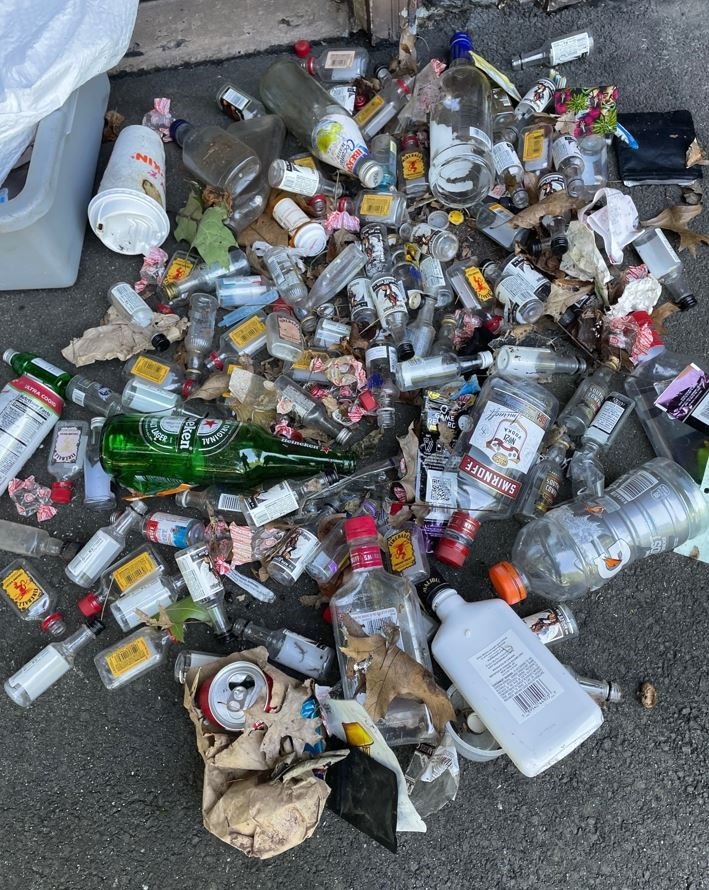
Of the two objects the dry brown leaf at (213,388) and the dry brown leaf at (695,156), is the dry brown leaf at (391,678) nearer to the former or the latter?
the dry brown leaf at (213,388)

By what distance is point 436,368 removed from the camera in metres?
2.31

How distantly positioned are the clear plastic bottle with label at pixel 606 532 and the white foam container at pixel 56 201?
191 cm

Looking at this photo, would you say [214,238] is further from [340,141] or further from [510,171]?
[510,171]

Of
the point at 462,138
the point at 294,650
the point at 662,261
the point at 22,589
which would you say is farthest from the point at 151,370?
the point at 662,261

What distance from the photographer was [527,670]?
6.18 feet

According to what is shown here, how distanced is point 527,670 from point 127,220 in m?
2.12

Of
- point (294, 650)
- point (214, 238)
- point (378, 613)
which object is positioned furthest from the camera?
point (214, 238)

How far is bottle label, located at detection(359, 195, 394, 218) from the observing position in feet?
8.18

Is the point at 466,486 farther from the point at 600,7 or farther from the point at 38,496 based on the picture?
the point at 600,7

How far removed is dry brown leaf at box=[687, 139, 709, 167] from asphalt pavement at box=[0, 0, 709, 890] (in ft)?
3.99

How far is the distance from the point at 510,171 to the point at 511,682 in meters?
1.90

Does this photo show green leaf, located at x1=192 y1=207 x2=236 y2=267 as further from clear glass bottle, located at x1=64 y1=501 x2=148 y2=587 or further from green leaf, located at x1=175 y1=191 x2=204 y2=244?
clear glass bottle, located at x1=64 y1=501 x2=148 y2=587

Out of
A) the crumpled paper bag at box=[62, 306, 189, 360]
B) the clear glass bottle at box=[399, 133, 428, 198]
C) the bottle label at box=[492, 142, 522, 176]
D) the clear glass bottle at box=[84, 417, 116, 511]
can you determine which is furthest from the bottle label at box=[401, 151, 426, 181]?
the clear glass bottle at box=[84, 417, 116, 511]

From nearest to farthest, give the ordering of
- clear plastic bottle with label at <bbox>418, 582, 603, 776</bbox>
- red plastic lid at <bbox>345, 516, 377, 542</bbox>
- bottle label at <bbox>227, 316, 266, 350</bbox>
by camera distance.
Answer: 1. clear plastic bottle with label at <bbox>418, 582, 603, 776</bbox>
2. red plastic lid at <bbox>345, 516, 377, 542</bbox>
3. bottle label at <bbox>227, 316, 266, 350</bbox>
